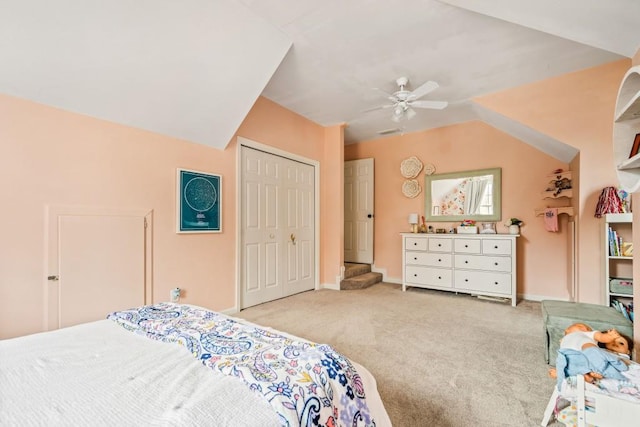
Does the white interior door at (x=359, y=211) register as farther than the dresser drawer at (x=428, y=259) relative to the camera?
Yes

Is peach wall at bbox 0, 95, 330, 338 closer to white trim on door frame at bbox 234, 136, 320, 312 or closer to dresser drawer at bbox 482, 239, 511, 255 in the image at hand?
white trim on door frame at bbox 234, 136, 320, 312

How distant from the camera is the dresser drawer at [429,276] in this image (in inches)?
174

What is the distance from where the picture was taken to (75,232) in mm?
2262

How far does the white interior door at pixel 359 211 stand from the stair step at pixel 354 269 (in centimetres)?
17

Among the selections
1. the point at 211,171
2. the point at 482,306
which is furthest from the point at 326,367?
the point at 482,306

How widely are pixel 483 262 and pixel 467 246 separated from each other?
0.98 feet

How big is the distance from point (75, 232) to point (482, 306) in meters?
4.48

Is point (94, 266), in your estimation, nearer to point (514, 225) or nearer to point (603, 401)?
point (603, 401)

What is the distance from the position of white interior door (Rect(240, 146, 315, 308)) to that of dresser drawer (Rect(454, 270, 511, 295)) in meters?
2.28

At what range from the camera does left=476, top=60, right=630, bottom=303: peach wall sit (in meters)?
2.93

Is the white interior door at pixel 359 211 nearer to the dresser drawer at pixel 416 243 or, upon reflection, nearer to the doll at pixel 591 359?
the dresser drawer at pixel 416 243

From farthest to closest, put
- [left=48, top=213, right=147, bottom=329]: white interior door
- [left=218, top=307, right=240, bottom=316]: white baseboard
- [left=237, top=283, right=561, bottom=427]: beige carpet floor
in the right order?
[left=218, top=307, right=240, bottom=316]: white baseboard < [left=48, top=213, right=147, bottom=329]: white interior door < [left=237, top=283, right=561, bottom=427]: beige carpet floor

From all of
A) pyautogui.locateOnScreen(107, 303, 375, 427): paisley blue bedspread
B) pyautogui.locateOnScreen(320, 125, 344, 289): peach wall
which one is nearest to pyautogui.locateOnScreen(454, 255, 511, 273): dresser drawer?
pyautogui.locateOnScreen(320, 125, 344, 289): peach wall

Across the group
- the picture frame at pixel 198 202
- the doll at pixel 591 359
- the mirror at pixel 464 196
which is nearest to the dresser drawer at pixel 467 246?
the mirror at pixel 464 196
